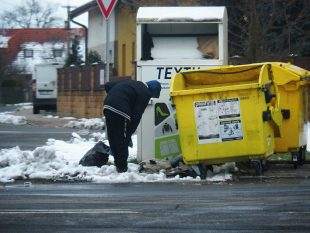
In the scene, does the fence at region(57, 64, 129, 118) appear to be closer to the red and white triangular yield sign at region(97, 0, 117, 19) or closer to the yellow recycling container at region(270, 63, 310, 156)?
the red and white triangular yield sign at region(97, 0, 117, 19)

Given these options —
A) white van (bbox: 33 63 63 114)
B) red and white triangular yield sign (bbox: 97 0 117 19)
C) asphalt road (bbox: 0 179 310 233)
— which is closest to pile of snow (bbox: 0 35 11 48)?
white van (bbox: 33 63 63 114)

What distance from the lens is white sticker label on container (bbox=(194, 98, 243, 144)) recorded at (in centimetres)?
1173

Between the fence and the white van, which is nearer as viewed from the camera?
the fence

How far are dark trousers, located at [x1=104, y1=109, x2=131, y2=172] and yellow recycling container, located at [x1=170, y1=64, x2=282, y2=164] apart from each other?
986 mm

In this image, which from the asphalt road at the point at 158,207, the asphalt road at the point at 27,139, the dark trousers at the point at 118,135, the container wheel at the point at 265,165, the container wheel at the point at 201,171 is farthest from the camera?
the asphalt road at the point at 27,139

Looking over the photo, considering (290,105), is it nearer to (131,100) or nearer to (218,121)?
(218,121)

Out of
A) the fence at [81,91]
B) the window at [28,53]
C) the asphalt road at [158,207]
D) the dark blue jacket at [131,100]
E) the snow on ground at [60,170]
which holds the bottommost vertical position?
the asphalt road at [158,207]

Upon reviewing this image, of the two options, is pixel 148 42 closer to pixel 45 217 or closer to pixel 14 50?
pixel 45 217

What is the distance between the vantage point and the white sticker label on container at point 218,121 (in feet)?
38.5

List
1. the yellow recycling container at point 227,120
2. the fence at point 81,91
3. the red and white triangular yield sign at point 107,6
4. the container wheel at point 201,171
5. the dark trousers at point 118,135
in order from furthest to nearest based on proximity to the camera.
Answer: the fence at point 81,91 → the red and white triangular yield sign at point 107,6 → the dark trousers at point 118,135 → the container wheel at point 201,171 → the yellow recycling container at point 227,120

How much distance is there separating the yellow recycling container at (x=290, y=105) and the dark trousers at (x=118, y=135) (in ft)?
8.15

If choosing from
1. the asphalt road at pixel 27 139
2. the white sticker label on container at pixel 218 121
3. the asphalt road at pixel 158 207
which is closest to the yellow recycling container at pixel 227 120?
the white sticker label on container at pixel 218 121

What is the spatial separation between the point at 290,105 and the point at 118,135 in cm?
292

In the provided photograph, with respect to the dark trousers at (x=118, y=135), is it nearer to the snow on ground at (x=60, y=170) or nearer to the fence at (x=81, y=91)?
the snow on ground at (x=60, y=170)
